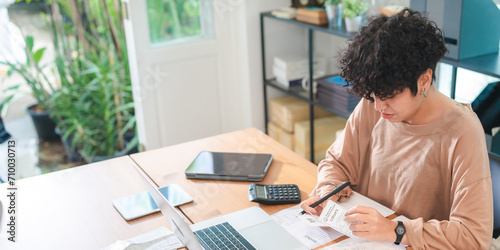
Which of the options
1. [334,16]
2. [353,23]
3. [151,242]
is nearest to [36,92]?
[334,16]

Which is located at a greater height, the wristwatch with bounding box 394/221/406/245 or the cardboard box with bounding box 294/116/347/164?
the wristwatch with bounding box 394/221/406/245

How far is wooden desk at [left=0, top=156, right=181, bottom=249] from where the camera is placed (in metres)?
1.49

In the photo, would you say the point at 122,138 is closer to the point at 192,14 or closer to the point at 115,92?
the point at 115,92

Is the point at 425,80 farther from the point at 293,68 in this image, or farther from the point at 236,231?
the point at 293,68

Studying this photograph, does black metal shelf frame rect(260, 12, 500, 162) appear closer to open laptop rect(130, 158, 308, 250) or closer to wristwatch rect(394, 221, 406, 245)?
wristwatch rect(394, 221, 406, 245)

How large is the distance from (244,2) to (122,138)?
1333mm

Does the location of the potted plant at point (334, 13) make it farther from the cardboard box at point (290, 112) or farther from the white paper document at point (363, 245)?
the white paper document at point (363, 245)

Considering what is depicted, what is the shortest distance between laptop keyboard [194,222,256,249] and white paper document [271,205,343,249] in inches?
5.5

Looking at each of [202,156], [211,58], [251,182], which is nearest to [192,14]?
[211,58]

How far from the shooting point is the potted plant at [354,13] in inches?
102

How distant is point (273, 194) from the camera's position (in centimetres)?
165

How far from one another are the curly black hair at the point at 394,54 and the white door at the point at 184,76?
1.98m

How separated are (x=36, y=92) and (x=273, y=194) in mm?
2486

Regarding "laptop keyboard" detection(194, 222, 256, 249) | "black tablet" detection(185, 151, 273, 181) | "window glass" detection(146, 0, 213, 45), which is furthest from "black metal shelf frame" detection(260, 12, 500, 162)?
"laptop keyboard" detection(194, 222, 256, 249)
